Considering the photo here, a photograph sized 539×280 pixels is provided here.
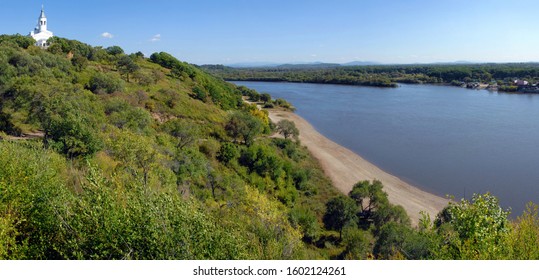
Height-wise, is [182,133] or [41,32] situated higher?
[41,32]

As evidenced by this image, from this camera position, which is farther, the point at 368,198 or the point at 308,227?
the point at 368,198

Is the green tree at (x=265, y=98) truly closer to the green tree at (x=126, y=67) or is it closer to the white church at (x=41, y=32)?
the green tree at (x=126, y=67)

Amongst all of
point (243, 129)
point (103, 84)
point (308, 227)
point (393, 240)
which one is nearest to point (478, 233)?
point (393, 240)

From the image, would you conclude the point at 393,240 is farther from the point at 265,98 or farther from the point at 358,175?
the point at 265,98

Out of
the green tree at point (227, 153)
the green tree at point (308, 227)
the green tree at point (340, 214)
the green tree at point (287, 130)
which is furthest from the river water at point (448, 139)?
the green tree at point (227, 153)

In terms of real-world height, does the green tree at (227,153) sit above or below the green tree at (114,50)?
below

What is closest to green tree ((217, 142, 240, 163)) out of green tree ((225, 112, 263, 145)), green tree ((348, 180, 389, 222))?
green tree ((225, 112, 263, 145))
